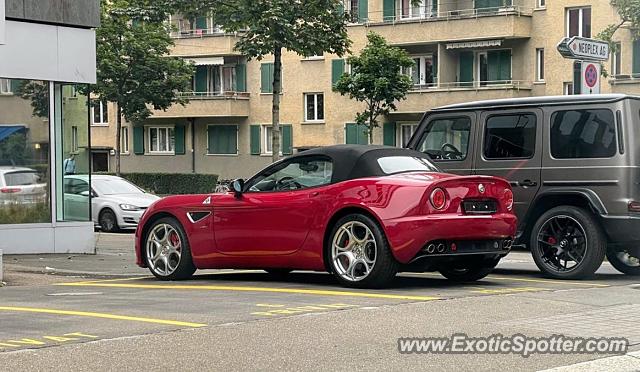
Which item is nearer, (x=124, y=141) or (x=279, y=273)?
(x=279, y=273)

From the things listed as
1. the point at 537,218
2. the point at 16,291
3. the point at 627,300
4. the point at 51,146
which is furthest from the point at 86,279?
the point at 627,300

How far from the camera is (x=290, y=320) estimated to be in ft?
28.8

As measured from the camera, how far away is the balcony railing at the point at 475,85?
48188mm

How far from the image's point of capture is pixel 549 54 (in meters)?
48.0

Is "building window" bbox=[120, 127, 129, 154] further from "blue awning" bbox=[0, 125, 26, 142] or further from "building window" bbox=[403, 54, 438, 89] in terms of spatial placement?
"blue awning" bbox=[0, 125, 26, 142]

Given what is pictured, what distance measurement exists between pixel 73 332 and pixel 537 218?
6.40m

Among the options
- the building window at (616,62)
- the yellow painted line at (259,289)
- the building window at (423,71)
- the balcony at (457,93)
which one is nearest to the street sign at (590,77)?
the yellow painted line at (259,289)

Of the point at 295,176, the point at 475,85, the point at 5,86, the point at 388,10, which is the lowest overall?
the point at 295,176

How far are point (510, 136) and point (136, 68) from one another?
121ft

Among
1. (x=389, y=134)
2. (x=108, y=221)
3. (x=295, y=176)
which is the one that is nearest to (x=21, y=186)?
(x=295, y=176)

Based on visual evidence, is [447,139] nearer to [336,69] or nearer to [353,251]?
[353,251]

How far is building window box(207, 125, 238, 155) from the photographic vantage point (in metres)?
59.3

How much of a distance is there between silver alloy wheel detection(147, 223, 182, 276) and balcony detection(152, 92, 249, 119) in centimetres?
4448

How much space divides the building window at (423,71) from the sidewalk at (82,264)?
3337 centimetres
